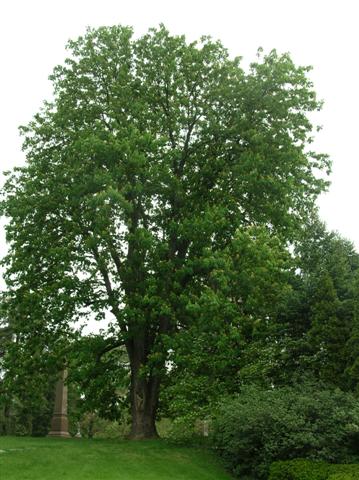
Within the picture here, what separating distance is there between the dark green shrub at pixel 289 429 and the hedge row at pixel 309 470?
2.82ft

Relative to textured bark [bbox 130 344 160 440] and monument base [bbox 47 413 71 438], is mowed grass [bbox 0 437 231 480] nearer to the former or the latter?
textured bark [bbox 130 344 160 440]

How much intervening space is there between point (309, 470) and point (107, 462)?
6.13m

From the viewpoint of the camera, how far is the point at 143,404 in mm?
22906

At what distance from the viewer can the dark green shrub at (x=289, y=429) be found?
16.5 m

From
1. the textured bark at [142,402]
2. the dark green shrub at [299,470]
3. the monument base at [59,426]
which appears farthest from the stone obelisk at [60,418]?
the dark green shrub at [299,470]

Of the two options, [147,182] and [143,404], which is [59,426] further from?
[147,182]

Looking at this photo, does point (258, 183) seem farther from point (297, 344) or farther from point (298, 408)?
point (298, 408)

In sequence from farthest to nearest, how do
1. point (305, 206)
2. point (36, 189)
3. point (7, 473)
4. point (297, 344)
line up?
1. point (305, 206)
2. point (36, 189)
3. point (297, 344)
4. point (7, 473)

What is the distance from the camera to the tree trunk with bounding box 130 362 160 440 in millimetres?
22625

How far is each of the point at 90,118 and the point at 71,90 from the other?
6.93ft

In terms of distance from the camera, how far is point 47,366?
2344cm

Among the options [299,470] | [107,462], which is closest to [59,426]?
[107,462]

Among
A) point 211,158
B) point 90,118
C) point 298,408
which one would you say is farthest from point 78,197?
point 298,408

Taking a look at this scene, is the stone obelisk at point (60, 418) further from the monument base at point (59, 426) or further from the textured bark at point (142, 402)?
the textured bark at point (142, 402)
